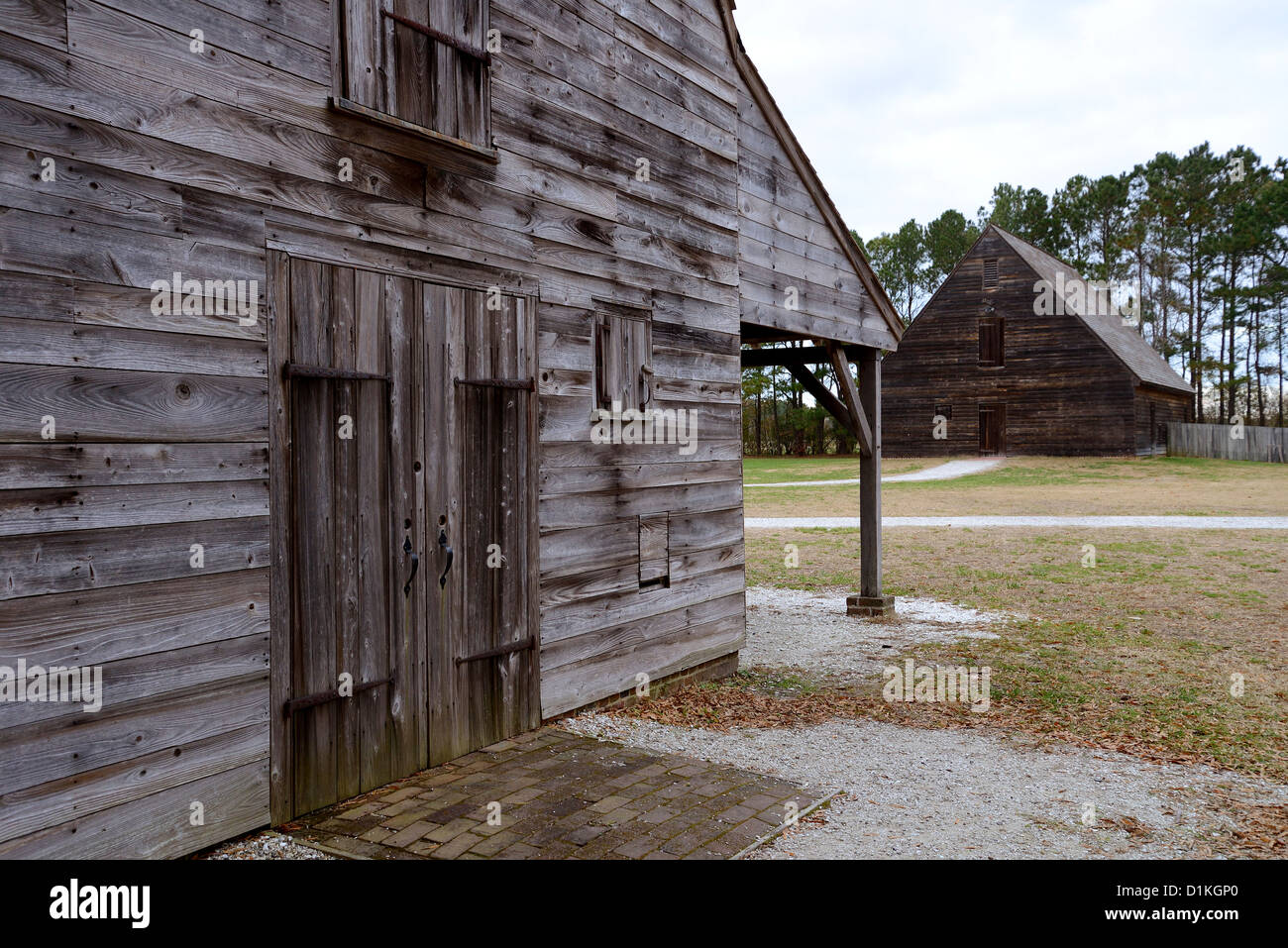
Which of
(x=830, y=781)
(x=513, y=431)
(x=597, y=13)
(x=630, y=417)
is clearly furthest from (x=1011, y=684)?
(x=597, y=13)

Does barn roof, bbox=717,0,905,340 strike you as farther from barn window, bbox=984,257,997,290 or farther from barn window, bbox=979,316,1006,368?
barn window, bbox=984,257,997,290

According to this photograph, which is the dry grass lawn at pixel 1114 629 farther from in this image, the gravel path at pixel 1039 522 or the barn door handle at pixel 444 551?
the barn door handle at pixel 444 551

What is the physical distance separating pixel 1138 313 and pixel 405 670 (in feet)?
186

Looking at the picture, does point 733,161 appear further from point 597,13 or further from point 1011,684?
point 1011,684

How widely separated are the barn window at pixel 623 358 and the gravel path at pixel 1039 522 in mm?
13561

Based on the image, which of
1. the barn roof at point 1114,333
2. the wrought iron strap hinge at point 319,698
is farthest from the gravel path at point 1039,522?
the barn roof at point 1114,333

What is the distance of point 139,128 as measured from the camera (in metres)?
3.89

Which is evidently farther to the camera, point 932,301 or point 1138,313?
point 1138,313

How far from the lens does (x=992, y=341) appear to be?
38.3 meters

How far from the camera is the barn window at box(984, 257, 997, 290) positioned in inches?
1506

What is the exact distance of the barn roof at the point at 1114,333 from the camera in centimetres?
3675

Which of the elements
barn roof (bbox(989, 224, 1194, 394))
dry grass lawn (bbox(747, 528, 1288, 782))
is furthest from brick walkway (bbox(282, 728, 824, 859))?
barn roof (bbox(989, 224, 1194, 394))

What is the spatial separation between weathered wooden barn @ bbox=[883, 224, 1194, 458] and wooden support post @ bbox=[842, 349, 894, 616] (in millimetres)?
28642

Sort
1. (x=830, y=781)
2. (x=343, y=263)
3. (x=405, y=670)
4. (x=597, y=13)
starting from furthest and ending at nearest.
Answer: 1. (x=597, y=13)
2. (x=830, y=781)
3. (x=405, y=670)
4. (x=343, y=263)
